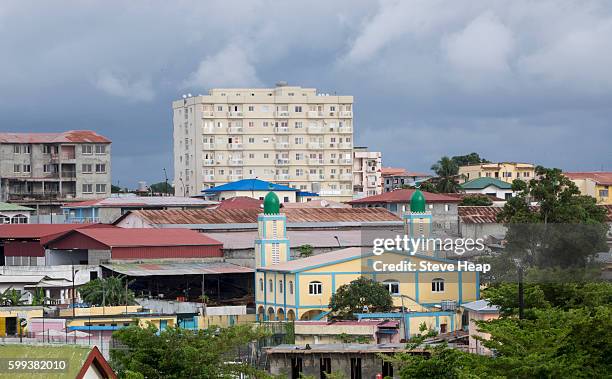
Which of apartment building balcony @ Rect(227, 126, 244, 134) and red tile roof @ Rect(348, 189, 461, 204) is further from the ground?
apartment building balcony @ Rect(227, 126, 244, 134)

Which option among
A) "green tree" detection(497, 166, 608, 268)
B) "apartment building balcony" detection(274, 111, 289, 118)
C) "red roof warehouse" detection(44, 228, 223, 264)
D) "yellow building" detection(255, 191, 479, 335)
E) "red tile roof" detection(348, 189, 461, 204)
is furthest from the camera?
"apartment building balcony" detection(274, 111, 289, 118)

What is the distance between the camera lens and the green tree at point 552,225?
74.0 metres

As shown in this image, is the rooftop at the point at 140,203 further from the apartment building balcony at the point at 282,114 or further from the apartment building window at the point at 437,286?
the apartment building window at the point at 437,286

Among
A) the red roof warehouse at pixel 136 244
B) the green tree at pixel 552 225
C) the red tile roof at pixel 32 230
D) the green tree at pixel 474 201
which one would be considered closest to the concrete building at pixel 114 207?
the red tile roof at pixel 32 230

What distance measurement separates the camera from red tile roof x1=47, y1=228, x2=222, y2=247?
317 feet

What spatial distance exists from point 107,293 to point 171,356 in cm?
3534

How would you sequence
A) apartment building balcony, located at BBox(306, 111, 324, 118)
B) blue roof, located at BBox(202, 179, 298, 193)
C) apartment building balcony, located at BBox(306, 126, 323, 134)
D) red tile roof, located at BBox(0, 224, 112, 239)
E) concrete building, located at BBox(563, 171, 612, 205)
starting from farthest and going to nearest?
apartment building balcony, located at BBox(306, 126, 323, 134) < apartment building balcony, located at BBox(306, 111, 324, 118) < concrete building, located at BBox(563, 171, 612, 205) < blue roof, located at BBox(202, 179, 298, 193) < red tile roof, located at BBox(0, 224, 112, 239)

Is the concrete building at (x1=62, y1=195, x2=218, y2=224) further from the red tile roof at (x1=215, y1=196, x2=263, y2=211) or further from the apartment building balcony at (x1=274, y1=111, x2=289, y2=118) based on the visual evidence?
the apartment building balcony at (x1=274, y1=111, x2=289, y2=118)

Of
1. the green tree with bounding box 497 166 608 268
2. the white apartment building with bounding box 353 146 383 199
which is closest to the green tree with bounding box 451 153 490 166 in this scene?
the white apartment building with bounding box 353 146 383 199

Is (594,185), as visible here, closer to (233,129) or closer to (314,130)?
(314,130)

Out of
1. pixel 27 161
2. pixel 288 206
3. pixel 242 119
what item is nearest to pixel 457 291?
pixel 288 206

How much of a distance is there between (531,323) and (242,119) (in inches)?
4878

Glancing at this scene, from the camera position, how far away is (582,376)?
45.2m

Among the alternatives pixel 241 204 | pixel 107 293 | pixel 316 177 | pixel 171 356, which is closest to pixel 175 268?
pixel 107 293
